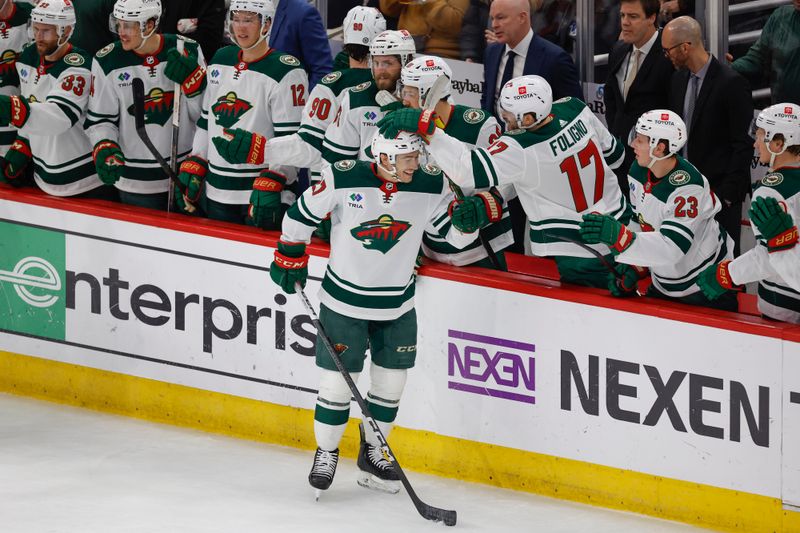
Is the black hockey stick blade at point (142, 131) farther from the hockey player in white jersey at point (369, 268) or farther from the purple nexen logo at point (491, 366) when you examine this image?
the purple nexen logo at point (491, 366)

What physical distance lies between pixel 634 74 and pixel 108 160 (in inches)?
91.9

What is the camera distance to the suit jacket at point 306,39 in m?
6.98

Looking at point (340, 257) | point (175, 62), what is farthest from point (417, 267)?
point (175, 62)

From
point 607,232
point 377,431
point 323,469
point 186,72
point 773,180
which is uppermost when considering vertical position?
point 186,72

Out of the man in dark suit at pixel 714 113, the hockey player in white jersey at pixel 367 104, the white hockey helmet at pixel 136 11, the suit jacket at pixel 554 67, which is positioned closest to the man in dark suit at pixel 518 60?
the suit jacket at pixel 554 67

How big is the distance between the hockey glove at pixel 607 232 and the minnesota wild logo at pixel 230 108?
1.71m

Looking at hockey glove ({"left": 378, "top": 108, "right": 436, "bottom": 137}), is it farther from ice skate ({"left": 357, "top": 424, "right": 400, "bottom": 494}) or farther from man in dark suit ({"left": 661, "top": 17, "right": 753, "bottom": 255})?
man in dark suit ({"left": 661, "top": 17, "right": 753, "bottom": 255})

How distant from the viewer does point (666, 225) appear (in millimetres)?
5340

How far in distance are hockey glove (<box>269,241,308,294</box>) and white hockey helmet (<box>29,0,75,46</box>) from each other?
68.8 inches

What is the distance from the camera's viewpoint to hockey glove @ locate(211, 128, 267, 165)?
6074 mm

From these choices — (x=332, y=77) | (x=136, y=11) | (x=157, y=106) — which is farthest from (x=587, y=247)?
(x=136, y=11)

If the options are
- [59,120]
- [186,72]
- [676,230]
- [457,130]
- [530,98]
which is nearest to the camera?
[676,230]

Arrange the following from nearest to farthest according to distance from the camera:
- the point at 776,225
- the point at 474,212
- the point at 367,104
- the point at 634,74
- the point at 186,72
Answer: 1. the point at 776,225
2. the point at 474,212
3. the point at 367,104
4. the point at 186,72
5. the point at 634,74

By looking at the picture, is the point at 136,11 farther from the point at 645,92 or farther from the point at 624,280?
the point at 624,280
